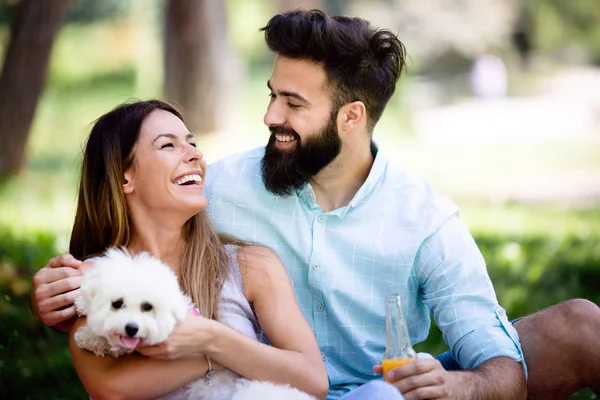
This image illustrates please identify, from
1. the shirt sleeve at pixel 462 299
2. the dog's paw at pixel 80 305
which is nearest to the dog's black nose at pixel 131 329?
the dog's paw at pixel 80 305

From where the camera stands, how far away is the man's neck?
3854 millimetres

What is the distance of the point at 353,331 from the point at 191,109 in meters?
9.26

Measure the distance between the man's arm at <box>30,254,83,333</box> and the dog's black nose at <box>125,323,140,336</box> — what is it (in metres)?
0.42

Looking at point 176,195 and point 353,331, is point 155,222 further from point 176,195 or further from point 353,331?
point 353,331

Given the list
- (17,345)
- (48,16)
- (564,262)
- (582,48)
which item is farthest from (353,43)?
(582,48)

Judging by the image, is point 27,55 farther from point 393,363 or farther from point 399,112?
point 399,112

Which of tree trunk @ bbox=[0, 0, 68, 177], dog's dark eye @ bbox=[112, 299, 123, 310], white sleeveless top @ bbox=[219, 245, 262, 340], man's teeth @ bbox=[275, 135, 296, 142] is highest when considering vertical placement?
tree trunk @ bbox=[0, 0, 68, 177]

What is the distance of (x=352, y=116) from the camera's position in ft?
13.4

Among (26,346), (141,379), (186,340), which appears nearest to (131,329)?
(186,340)

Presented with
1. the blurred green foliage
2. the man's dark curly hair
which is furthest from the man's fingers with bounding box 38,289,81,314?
the blurred green foliage

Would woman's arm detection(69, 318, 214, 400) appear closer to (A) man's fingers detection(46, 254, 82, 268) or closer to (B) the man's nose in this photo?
(A) man's fingers detection(46, 254, 82, 268)

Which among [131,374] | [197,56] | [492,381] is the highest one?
[197,56]

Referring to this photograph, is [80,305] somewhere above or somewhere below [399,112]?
above

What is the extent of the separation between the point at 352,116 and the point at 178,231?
41.0 inches
